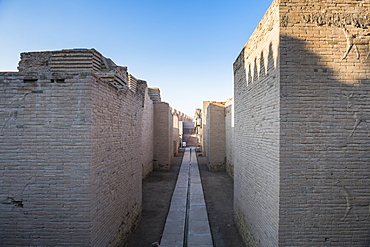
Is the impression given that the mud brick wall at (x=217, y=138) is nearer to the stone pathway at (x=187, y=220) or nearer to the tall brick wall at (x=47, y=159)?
the stone pathway at (x=187, y=220)

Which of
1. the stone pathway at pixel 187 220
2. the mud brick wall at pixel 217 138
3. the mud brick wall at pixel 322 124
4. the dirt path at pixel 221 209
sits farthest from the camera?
the mud brick wall at pixel 217 138

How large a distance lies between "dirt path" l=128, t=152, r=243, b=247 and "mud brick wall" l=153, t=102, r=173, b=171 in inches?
46.3

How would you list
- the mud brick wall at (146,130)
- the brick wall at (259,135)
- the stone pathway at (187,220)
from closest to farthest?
the brick wall at (259,135)
the stone pathway at (187,220)
the mud brick wall at (146,130)

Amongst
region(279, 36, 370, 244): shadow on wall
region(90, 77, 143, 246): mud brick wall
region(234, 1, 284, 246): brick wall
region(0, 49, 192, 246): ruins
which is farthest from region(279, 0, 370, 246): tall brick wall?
region(0, 49, 192, 246): ruins

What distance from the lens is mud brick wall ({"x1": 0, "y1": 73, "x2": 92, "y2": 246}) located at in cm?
329

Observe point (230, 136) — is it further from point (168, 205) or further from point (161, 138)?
point (168, 205)

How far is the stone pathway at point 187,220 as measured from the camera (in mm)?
5098

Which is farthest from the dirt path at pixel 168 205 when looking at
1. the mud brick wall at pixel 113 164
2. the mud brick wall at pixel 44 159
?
the mud brick wall at pixel 44 159

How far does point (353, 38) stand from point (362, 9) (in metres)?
0.53

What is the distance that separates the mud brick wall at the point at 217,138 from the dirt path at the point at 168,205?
1.23 m

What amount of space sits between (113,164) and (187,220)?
3.37m

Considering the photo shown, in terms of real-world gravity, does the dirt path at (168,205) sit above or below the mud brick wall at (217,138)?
below

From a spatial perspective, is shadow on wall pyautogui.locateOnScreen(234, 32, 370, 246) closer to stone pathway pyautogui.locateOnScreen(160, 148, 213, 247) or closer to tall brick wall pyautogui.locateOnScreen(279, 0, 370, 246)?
tall brick wall pyautogui.locateOnScreen(279, 0, 370, 246)

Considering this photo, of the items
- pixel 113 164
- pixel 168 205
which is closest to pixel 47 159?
pixel 113 164
